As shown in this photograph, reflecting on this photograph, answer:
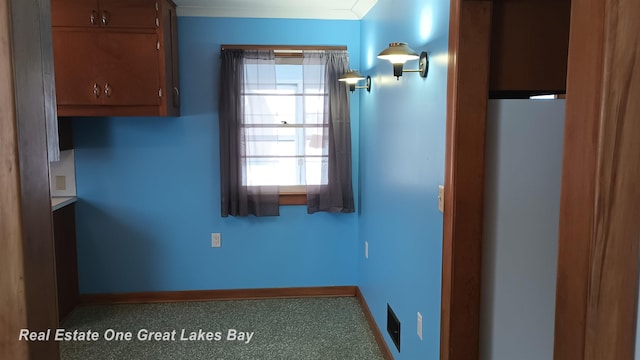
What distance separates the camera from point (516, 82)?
1.89 meters

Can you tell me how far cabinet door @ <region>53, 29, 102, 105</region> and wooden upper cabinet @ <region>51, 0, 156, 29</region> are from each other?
78 mm

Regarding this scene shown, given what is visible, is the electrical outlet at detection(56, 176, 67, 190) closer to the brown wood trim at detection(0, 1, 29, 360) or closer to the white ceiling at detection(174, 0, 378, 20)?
the white ceiling at detection(174, 0, 378, 20)

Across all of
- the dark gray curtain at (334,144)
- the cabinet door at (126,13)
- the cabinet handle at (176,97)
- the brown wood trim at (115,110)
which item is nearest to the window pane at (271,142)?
the dark gray curtain at (334,144)

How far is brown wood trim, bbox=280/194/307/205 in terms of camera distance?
396cm

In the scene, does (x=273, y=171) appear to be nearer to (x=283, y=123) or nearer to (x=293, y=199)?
(x=293, y=199)

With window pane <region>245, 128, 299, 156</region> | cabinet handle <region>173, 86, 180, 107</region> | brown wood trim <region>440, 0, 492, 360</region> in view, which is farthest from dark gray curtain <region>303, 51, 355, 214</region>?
brown wood trim <region>440, 0, 492, 360</region>

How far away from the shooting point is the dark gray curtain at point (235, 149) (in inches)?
147

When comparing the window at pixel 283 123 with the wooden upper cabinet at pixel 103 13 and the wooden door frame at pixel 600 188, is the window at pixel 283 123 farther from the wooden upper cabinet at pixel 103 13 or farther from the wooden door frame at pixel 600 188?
the wooden door frame at pixel 600 188

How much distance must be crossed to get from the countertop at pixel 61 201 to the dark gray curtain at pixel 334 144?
5.97ft

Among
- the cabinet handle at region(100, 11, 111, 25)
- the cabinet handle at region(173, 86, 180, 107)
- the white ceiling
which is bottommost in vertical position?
the cabinet handle at region(173, 86, 180, 107)

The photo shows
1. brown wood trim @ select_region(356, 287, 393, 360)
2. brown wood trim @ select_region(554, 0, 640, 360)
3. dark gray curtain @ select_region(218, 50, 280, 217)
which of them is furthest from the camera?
dark gray curtain @ select_region(218, 50, 280, 217)

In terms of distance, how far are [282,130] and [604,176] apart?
316cm

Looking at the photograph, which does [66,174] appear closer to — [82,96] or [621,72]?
[82,96]

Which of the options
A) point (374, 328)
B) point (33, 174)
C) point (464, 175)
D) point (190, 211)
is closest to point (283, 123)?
point (190, 211)
